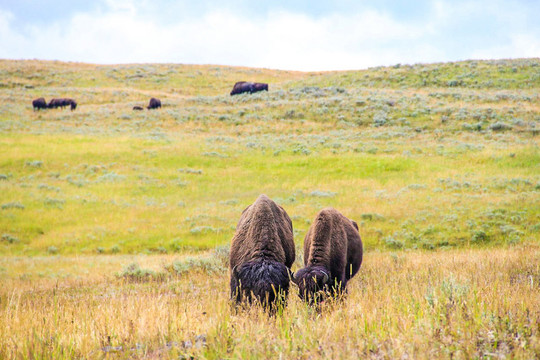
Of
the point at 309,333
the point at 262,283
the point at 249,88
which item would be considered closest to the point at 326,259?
the point at 262,283

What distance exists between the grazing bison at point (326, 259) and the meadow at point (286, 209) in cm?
41

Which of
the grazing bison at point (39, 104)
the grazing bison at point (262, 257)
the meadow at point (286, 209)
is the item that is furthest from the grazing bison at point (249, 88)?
the grazing bison at point (262, 257)

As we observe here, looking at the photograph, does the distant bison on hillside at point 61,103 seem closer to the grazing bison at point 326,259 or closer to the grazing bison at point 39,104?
the grazing bison at point 39,104

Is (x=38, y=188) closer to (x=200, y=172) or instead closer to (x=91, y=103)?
(x=200, y=172)

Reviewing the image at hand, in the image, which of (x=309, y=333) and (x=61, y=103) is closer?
(x=309, y=333)

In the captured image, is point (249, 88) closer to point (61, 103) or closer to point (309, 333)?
point (61, 103)

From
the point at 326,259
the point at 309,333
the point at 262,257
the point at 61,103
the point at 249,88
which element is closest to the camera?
the point at 309,333

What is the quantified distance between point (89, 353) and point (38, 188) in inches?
915

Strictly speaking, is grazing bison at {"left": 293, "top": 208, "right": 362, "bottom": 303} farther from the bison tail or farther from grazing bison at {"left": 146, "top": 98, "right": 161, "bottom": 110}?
grazing bison at {"left": 146, "top": 98, "right": 161, "bottom": 110}

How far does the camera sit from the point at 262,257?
18.9ft

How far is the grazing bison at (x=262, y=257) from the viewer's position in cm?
511

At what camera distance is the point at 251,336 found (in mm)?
3760

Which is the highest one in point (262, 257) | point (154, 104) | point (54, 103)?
point (154, 104)

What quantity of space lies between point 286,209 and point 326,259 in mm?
12712
